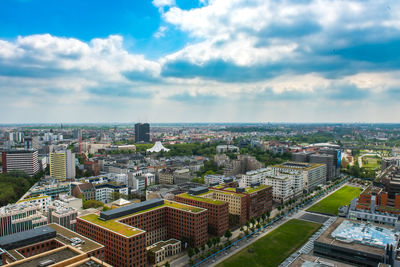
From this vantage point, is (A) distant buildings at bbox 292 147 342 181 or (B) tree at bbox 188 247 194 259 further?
(A) distant buildings at bbox 292 147 342 181

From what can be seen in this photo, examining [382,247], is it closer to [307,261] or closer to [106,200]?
[307,261]

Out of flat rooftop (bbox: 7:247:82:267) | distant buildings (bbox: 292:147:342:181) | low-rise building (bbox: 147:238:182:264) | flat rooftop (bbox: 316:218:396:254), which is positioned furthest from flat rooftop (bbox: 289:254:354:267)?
distant buildings (bbox: 292:147:342:181)

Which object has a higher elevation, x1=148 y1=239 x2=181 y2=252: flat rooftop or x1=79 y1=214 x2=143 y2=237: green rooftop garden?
x1=79 y1=214 x2=143 y2=237: green rooftop garden

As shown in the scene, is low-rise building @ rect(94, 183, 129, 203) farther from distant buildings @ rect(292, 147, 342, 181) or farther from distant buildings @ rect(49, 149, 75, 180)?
distant buildings @ rect(292, 147, 342, 181)

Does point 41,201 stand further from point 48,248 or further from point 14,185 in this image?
point 48,248

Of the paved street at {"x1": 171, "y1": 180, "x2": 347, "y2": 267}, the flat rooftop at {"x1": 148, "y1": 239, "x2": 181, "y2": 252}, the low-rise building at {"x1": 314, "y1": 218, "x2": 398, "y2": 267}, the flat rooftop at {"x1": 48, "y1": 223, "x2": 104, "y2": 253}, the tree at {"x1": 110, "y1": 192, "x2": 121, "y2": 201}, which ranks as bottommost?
the paved street at {"x1": 171, "y1": 180, "x2": 347, "y2": 267}

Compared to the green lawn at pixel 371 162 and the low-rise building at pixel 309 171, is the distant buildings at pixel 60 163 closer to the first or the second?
the low-rise building at pixel 309 171

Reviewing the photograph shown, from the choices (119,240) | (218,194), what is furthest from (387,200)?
(119,240)

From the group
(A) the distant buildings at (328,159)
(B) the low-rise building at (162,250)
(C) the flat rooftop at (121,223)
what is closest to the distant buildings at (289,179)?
(A) the distant buildings at (328,159)

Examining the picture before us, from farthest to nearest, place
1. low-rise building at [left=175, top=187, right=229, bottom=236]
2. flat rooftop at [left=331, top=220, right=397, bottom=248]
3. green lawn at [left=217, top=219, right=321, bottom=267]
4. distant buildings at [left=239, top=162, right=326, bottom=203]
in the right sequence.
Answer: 1. distant buildings at [left=239, top=162, right=326, bottom=203]
2. low-rise building at [left=175, top=187, right=229, bottom=236]
3. green lawn at [left=217, top=219, right=321, bottom=267]
4. flat rooftop at [left=331, top=220, right=397, bottom=248]
